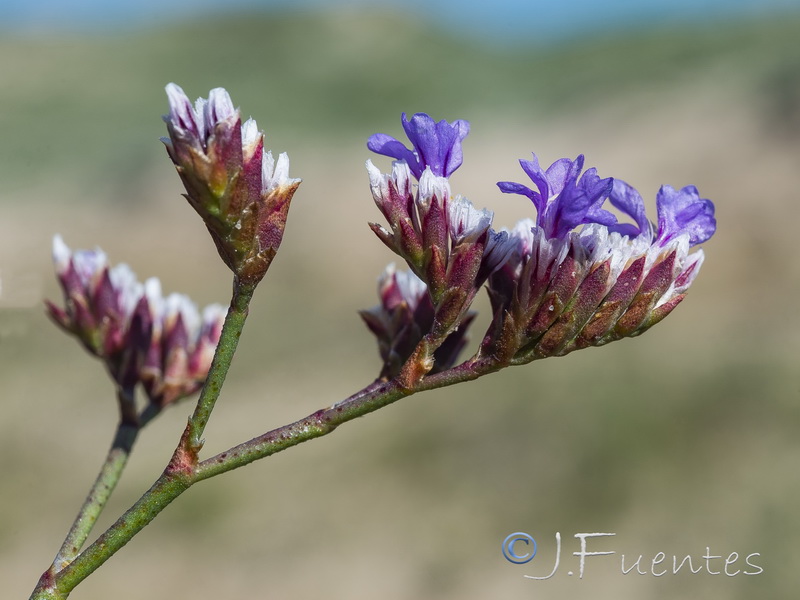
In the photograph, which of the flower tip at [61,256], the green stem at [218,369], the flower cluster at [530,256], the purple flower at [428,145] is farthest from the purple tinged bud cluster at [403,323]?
the flower tip at [61,256]

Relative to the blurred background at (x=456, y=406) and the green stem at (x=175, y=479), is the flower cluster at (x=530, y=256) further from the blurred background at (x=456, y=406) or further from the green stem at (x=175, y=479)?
the blurred background at (x=456, y=406)

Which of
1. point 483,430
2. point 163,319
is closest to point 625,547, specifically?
point 483,430

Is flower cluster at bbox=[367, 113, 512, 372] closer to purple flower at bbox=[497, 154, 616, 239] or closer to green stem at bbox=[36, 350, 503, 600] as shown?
purple flower at bbox=[497, 154, 616, 239]

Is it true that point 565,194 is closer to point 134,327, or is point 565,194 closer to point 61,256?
point 134,327

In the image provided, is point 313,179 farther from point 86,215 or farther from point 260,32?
point 260,32

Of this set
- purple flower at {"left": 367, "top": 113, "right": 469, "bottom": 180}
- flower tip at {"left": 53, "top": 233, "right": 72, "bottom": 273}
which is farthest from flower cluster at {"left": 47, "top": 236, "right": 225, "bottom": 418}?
purple flower at {"left": 367, "top": 113, "right": 469, "bottom": 180}
